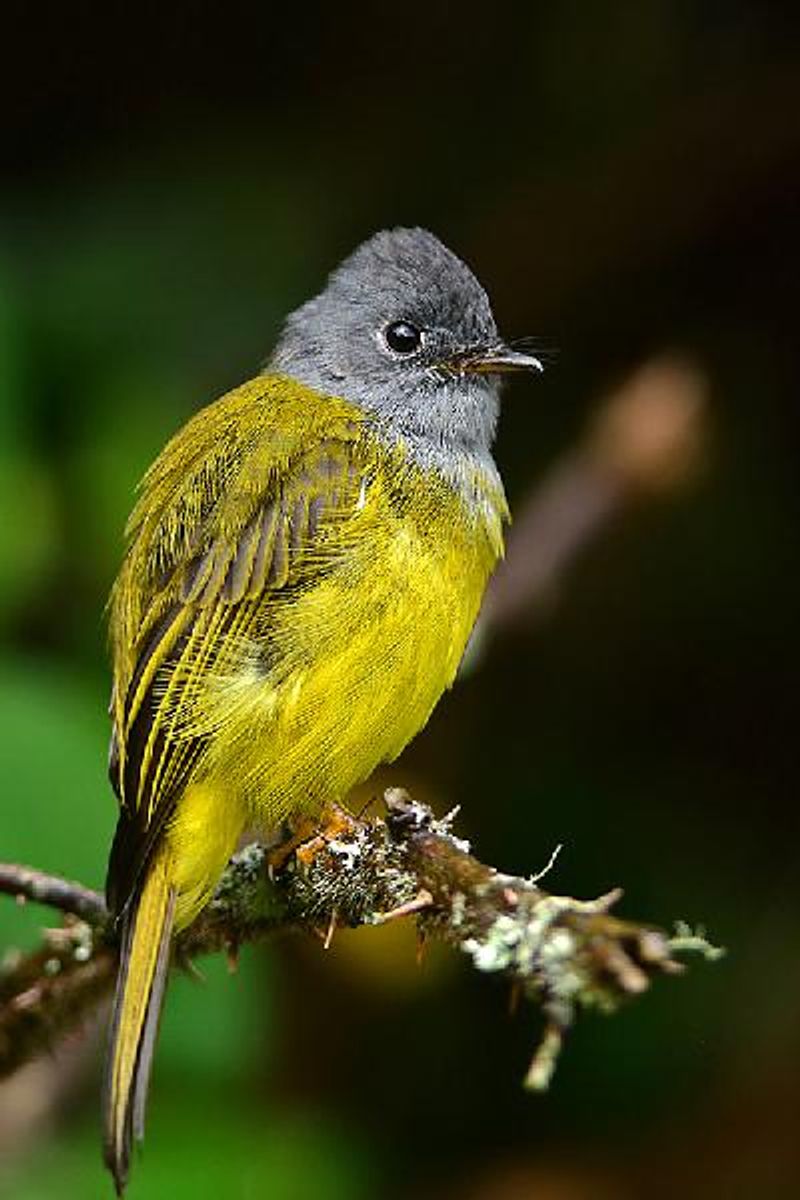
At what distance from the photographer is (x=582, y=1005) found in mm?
1672

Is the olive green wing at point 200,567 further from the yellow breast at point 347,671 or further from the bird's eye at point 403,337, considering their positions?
the bird's eye at point 403,337

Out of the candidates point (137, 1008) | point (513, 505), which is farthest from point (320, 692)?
point (513, 505)

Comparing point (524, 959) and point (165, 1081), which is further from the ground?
point (524, 959)

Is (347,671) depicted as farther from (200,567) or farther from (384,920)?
(384,920)

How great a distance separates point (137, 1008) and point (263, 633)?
0.70m

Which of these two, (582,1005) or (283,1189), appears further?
(283,1189)

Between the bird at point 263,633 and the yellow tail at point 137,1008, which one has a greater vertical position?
the bird at point 263,633

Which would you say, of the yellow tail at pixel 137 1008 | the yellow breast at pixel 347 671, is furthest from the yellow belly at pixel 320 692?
the yellow tail at pixel 137 1008

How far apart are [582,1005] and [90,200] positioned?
4108mm

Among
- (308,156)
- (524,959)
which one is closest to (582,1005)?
(524,959)

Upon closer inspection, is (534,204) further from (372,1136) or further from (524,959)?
(524,959)

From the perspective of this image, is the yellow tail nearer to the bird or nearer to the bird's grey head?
the bird

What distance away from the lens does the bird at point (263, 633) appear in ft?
10.1

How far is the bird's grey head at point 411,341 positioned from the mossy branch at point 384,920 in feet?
3.54
